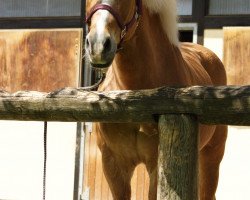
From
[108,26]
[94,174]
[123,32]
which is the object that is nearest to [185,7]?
[94,174]

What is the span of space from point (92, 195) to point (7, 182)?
993 mm

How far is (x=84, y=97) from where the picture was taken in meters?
2.29

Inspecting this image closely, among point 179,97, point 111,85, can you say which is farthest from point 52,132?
point 179,97

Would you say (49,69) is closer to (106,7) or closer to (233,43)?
(233,43)

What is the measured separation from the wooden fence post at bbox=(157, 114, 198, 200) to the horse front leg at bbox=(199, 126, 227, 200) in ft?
7.01

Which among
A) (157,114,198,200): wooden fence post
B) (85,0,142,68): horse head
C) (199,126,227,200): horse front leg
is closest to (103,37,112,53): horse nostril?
(85,0,142,68): horse head

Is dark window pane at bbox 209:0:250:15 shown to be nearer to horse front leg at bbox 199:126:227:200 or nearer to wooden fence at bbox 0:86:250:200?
horse front leg at bbox 199:126:227:200

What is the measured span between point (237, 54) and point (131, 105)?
3.20 metres

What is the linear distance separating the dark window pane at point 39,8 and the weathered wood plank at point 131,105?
3.50m

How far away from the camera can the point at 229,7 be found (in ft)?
17.8

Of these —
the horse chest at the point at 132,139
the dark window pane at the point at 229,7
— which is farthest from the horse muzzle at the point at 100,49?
the dark window pane at the point at 229,7

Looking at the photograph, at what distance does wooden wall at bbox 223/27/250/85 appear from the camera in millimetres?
5148

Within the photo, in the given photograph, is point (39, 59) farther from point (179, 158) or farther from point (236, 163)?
point (179, 158)

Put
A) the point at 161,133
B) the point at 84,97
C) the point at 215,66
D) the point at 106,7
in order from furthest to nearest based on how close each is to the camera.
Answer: the point at 215,66, the point at 106,7, the point at 84,97, the point at 161,133
